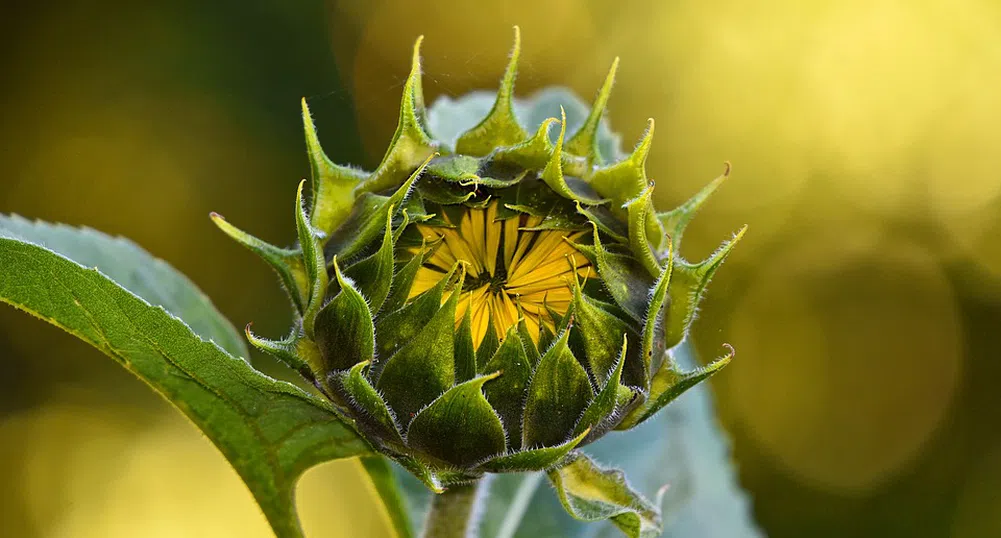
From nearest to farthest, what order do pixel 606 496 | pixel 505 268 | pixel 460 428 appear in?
pixel 460 428, pixel 606 496, pixel 505 268

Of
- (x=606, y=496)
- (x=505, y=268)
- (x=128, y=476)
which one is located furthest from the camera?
(x=128, y=476)

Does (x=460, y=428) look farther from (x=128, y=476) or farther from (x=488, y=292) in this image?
(x=128, y=476)

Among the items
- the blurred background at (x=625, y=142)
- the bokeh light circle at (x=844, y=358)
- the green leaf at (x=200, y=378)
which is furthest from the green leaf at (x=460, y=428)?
the bokeh light circle at (x=844, y=358)

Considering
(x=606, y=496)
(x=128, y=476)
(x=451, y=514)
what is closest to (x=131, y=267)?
(x=451, y=514)

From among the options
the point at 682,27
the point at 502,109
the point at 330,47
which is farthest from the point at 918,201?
the point at 502,109

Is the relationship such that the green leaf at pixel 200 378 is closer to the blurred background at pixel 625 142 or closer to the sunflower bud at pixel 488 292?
the sunflower bud at pixel 488 292

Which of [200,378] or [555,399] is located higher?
[200,378]
